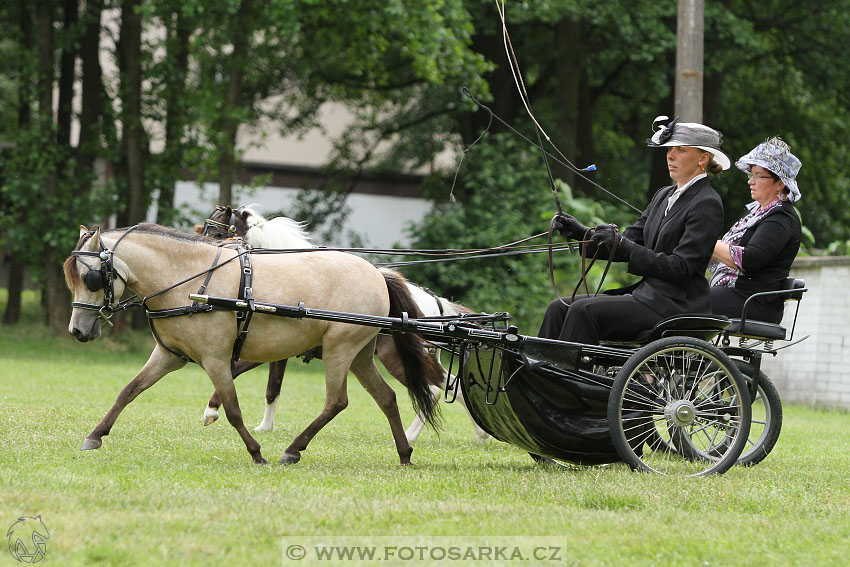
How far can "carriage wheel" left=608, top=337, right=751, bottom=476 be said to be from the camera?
5863 millimetres

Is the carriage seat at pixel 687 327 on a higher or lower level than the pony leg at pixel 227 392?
higher

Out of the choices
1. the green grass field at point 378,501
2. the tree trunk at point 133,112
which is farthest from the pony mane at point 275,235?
the tree trunk at point 133,112

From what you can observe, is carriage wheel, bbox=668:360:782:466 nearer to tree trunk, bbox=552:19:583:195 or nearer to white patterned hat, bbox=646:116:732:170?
white patterned hat, bbox=646:116:732:170

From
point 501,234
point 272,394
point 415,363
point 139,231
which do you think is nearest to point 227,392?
point 139,231

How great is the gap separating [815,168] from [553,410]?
1865 centimetres

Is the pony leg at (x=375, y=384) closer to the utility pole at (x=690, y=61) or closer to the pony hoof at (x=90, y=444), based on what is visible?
the pony hoof at (x=90, y=444)

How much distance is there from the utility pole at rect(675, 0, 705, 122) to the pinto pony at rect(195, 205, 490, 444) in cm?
370

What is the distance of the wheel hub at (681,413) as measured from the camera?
5.93 meters

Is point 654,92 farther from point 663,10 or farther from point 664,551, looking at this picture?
point 664,551

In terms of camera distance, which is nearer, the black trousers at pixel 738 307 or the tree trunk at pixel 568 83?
the black trousers at pixel 738 307

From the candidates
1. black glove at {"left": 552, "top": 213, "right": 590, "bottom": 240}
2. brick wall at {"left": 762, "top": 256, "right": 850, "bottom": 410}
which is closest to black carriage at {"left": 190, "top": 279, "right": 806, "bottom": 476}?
black glove at {"left": 552, "top": 213, "right": 590, "bottom": 240}

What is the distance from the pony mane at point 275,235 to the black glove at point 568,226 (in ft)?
10.4

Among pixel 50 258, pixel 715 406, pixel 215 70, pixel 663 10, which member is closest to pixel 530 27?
pixel 663 10

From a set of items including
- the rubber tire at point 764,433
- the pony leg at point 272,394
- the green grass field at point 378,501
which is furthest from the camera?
the pony leg at point 272,394
